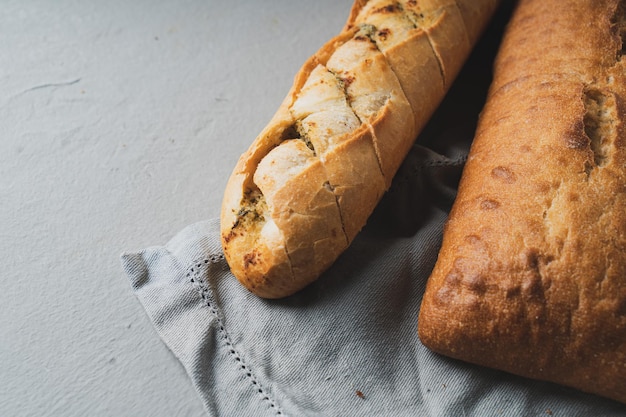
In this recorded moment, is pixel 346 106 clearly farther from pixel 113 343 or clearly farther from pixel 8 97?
pixel 8 97

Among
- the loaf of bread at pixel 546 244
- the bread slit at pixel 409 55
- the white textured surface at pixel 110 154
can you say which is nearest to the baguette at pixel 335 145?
the bread slit at pixel 409 55

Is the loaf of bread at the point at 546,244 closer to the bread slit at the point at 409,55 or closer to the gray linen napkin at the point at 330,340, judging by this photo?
the gray linen napkin at the point at 330,340

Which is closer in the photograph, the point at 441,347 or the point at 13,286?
the point at 441,347

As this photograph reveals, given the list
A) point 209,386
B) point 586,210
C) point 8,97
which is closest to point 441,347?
point 586,210

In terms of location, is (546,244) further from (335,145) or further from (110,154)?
(110,154)

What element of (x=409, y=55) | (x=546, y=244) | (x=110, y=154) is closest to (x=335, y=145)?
(x=409, y=55)
